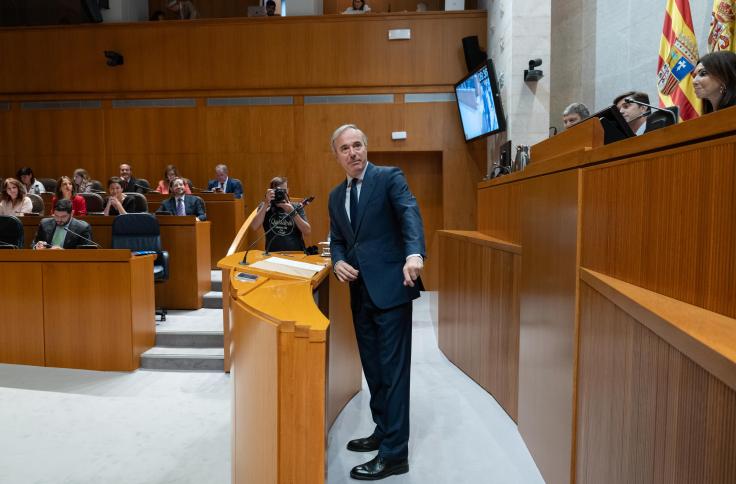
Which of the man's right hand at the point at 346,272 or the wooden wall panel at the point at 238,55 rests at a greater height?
the wooden wall panel at the point at 238,55

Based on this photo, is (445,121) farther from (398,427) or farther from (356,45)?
(398,427)

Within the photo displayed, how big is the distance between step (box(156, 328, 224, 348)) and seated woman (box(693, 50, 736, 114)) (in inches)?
138

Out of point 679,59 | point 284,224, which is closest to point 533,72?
point 679,59

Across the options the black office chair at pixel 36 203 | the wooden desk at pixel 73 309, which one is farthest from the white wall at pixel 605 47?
the black office chair at pixel 36 203

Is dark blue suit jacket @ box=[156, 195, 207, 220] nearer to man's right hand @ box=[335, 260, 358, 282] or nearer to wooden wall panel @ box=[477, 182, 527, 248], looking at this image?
→ wooden wall panel @ box=[477, 182, 527, 248]

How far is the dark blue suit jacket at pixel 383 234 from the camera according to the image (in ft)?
6.79

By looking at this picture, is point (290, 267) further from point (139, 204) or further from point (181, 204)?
point (139, 204)

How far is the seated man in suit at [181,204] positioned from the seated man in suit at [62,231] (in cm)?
123

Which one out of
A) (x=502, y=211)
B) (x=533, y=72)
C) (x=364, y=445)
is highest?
(x=533, y=72)

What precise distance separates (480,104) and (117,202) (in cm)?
402

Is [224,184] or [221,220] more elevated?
[224,184]

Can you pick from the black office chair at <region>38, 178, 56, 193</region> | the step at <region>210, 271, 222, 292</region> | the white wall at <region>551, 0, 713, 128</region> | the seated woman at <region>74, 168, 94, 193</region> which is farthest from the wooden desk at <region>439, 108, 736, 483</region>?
the black office chair at <region>38, 178, 56, 193</region>

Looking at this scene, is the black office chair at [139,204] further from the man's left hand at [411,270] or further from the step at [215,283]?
the man's left hand at [411,270]

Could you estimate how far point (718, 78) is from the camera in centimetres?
215
